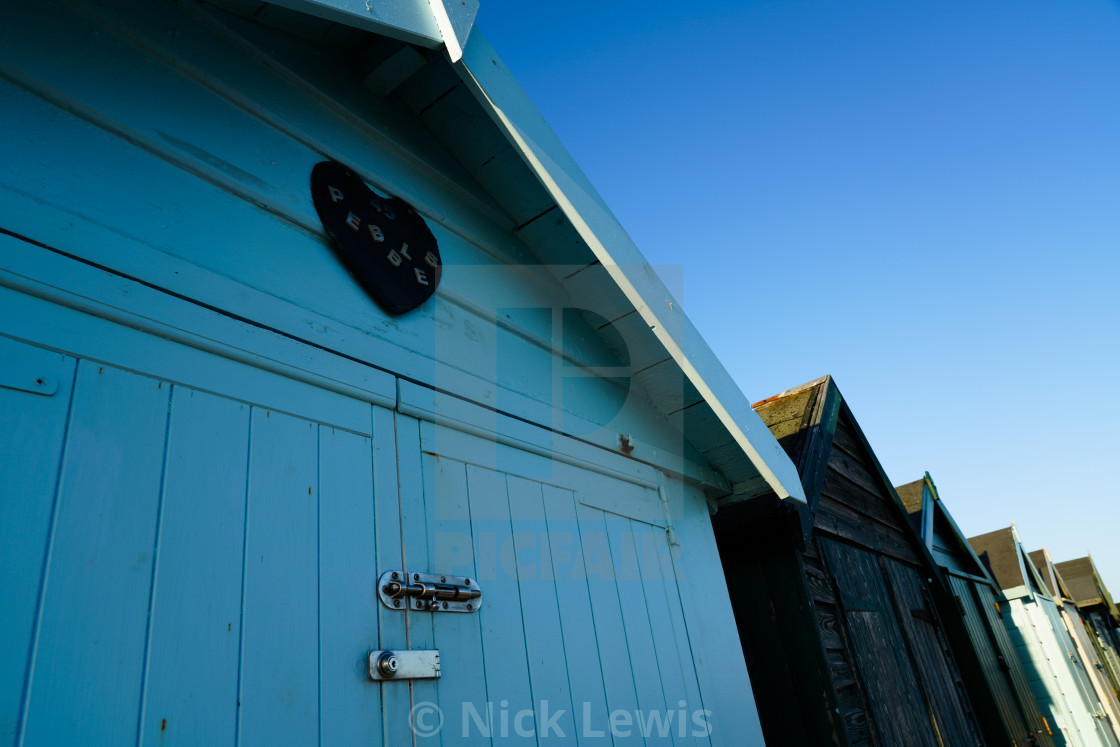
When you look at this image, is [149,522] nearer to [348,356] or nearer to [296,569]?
[296,569]

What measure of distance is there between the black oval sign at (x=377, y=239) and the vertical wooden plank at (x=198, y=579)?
0.69 metres

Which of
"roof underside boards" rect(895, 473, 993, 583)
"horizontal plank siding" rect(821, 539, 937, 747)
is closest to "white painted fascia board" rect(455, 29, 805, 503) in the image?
"horizontal plank siding" rect(821, 539, 937, 747)

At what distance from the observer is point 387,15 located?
6.41 ft

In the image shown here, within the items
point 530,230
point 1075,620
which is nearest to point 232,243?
point 530,230

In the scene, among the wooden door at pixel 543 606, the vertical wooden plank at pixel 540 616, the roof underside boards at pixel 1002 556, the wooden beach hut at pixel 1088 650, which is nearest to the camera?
the wooden door at pixel 543 606

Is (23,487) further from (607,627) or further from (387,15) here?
(607,627)

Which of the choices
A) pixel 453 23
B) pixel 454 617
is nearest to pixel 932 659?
pixel 454 617

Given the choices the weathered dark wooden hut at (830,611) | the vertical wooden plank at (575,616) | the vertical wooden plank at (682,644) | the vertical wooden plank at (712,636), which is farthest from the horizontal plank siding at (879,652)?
the vertical wooden plank at (575,616)

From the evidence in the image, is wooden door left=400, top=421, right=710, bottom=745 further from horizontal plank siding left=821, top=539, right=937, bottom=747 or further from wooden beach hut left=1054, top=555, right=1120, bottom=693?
wooden beach hut left=1054, top=555, right=1120, bottom=693

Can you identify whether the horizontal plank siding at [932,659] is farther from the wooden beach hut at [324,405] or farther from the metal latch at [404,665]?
the metal latch at [404,665]

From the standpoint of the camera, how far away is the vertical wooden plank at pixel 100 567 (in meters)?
1.23

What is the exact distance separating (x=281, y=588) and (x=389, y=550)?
1.15 ft

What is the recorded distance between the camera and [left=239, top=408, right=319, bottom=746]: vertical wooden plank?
150 centimetres

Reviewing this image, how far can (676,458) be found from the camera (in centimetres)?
341
